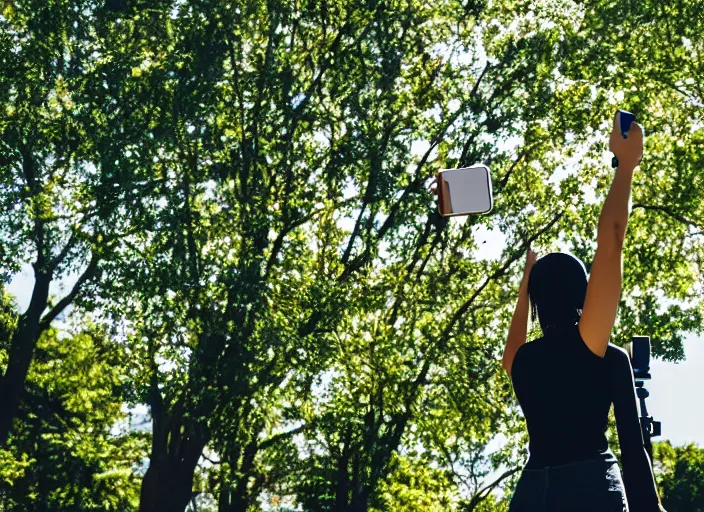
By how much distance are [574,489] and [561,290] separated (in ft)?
2.00

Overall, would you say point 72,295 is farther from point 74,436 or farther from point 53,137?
point 53,137

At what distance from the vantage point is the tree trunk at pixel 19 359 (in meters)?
19.5

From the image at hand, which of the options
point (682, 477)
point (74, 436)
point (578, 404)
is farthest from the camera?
point (682, 477)

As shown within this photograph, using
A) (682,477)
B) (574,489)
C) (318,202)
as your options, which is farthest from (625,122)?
(682,477)

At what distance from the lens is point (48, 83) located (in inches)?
701

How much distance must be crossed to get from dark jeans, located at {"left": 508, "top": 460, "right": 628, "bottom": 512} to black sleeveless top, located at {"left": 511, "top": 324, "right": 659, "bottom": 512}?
0.03m

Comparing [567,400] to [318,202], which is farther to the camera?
[318,202]

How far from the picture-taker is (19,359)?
782 inches

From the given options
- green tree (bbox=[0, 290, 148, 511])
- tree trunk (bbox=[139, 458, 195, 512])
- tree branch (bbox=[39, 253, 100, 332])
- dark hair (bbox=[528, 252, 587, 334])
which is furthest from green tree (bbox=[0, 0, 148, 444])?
dark hair (bbox=[528, 252, 587, 334])

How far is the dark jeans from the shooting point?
236cm

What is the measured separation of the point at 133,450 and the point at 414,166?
9.89 meters

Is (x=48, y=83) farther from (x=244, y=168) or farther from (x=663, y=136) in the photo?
(x=663, y=136)

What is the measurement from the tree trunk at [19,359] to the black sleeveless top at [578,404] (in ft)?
59.2

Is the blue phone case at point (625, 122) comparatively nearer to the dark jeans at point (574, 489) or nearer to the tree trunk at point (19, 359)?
the dark jeans at point (574, 489)
